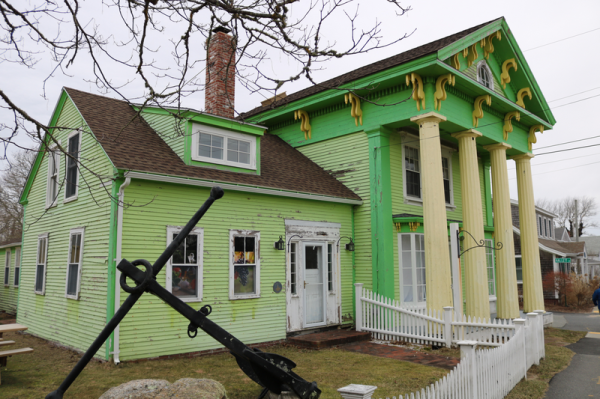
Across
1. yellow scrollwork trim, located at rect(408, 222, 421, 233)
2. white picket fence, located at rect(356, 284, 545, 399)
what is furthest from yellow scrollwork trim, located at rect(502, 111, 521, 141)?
white picket fence, located at rect(356, 284, 545, 399)

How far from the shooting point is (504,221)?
15.3 m

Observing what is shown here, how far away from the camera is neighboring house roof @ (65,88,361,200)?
9586mm

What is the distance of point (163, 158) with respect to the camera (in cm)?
→ 1028

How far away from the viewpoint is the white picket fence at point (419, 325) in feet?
33.0

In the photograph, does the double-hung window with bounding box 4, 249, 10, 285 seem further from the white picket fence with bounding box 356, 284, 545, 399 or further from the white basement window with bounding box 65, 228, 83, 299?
the white picket fence with bounding box 356, 284, 545, 399

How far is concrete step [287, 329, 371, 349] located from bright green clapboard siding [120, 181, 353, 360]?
1.82 feet

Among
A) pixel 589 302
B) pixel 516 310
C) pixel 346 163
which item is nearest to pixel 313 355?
pixel 346 163

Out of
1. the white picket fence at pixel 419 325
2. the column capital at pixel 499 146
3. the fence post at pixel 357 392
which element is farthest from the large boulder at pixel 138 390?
the column capital at pixel 499 146

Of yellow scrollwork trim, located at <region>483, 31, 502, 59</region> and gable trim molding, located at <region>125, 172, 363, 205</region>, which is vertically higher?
yellow scrollwork trim, located at <region>483, 31, 502, 59</region>

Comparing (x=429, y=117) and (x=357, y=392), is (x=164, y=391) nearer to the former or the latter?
(x=357, y=392)

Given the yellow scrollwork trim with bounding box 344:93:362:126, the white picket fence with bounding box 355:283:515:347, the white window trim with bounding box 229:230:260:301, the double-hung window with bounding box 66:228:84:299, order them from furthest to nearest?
the yellow scrollwork trim with bounding box 344:93:362:126
the white window trim with bounding box 229:230:260:301
the white picket fence with bounding box 355:283:515:347
the double-hung window with bounding box 66:228:84:299

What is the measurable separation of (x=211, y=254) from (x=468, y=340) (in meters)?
5.73

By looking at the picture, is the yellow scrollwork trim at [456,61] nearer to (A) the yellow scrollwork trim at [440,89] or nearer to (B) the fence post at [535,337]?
(A) the yellow scrollwork trim at [440,89]

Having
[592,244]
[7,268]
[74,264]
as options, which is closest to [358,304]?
[74,264]
